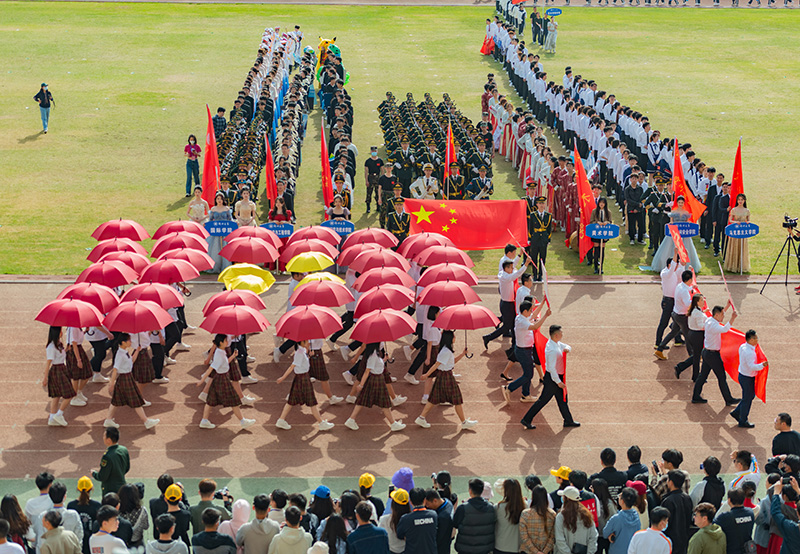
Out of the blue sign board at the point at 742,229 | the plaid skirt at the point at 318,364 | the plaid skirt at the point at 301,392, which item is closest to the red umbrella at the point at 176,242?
the plaid skirt at the point at 318,364

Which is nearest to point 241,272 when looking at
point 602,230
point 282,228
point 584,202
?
point 282,228

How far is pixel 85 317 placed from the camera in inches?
477

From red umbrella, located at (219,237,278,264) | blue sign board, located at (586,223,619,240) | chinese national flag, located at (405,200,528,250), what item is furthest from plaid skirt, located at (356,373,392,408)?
blue sign board, located at (586,223,619,240)

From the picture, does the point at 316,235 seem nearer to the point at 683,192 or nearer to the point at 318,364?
the point at 318,364

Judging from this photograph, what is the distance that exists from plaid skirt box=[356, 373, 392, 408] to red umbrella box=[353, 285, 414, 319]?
89cm

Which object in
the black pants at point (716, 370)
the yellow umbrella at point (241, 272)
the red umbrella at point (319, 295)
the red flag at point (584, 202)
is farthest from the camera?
the red flag at point (584, 202)

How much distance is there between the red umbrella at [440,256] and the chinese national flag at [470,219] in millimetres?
2931

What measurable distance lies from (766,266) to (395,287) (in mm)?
9318

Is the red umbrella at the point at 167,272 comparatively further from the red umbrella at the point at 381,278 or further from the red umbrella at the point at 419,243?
the red umbrella at the point at 419,243

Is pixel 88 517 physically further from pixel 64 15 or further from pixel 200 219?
pixel 64 15

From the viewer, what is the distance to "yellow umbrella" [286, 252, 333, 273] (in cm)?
1424

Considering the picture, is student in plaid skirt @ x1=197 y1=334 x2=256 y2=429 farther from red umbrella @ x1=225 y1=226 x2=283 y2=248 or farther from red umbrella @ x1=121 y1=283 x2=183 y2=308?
red umbrella @ x1=225 y1=226 x2=283 y2=248

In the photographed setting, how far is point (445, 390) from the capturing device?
40.3 feet

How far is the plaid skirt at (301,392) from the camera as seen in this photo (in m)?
12.4
